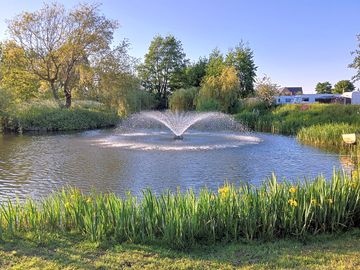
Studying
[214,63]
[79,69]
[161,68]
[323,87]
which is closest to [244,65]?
[214,63]

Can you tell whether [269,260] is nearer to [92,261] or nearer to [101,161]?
[92,261]

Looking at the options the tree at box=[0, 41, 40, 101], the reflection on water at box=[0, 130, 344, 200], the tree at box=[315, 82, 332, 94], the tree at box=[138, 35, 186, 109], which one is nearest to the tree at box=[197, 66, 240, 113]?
the tree at box=[0, 41, 40, 101]

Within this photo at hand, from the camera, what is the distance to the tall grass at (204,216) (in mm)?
4141

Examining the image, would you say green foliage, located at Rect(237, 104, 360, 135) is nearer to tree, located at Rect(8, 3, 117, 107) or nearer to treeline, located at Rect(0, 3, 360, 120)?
treeline, located at Rect(0, 3, 360, 120)

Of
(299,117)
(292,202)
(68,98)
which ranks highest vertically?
(68,98)

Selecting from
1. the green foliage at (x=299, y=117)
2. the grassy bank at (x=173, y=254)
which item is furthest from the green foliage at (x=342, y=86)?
the grassy bank at (x=173, y=254)

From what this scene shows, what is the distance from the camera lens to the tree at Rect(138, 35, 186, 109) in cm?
4972

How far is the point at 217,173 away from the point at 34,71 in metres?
24.2

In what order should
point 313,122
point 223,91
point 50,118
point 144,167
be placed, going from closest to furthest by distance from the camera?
point 144,167 → point 313,122 → point 50,118 → point 223,91

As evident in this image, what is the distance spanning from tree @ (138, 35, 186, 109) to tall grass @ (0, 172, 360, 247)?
45.0 metres

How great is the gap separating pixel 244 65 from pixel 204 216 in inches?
1591

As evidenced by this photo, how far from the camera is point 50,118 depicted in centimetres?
2566

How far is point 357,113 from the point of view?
20.3m

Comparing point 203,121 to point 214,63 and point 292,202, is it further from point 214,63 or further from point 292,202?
point 292,202
